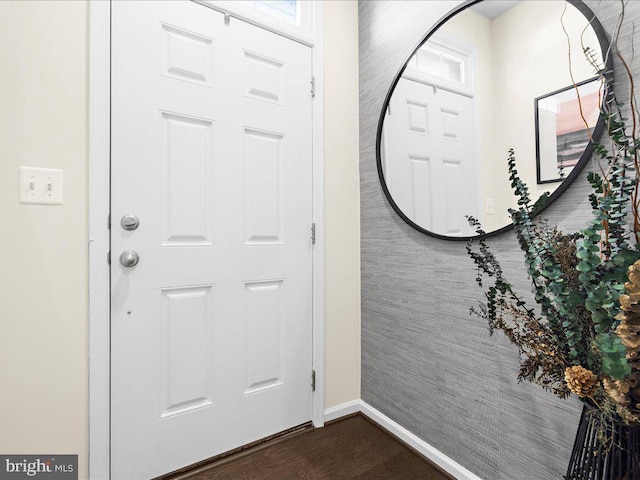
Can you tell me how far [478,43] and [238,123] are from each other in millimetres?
1026

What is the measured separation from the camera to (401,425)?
1602mm

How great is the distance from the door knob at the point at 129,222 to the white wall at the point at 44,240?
12 cm

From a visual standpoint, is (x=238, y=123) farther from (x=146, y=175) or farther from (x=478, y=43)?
(x=478, y=43)

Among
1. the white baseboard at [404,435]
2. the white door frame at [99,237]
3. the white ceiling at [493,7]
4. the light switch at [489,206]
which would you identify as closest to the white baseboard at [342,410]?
the white baseboard at [404,435]

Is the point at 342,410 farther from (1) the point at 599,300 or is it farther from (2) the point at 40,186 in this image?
(2) the point at 40,186

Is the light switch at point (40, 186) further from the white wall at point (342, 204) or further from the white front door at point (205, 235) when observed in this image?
the white wall at point (342, 204)

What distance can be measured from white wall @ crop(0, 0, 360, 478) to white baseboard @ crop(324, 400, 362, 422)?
3.46 ft

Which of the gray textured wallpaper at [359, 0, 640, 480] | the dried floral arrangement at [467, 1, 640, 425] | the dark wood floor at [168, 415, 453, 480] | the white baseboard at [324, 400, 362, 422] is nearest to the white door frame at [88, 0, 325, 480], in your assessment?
the dark wood floor at [168, 415, 453, 480]

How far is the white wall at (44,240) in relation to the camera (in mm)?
1088

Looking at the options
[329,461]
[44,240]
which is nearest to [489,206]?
[329,461]

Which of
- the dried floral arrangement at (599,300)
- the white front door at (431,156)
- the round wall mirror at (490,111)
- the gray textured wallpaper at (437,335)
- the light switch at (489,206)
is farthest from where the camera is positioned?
the white front door at (431,156)

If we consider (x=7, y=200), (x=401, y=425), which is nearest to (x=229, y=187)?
(x=7, y=200)

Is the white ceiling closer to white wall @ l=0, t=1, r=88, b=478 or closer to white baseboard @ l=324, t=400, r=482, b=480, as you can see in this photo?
white wall @ l=0, t=1, r=88, b=478

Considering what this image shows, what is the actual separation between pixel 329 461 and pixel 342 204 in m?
1.23
